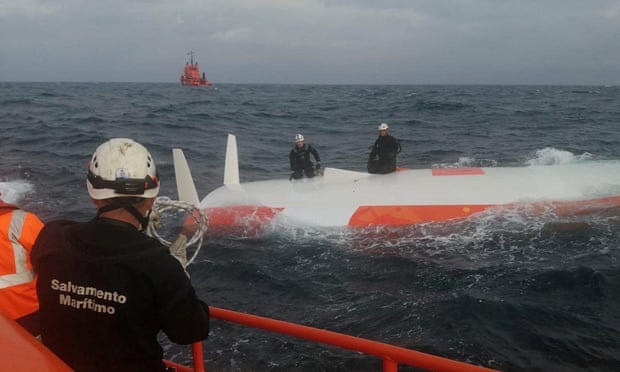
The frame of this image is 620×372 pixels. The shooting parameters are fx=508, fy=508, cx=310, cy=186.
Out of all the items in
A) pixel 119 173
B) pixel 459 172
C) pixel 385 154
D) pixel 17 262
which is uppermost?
pixel 119 173

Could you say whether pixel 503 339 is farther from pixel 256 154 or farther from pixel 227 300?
pixel 256 154

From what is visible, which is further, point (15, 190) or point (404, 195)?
point (15, 190)

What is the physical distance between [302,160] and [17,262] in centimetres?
1068

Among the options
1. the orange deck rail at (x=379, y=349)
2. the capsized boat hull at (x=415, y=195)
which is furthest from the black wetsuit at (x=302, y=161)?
the orange deck rail at (x=379, y=349)

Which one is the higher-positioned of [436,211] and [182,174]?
[182,174]

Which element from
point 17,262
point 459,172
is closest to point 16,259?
point 17,262

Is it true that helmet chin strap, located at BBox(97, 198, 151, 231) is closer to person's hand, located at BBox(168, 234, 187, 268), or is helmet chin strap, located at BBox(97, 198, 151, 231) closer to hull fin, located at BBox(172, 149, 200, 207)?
person's hand, located at BBox(168, 234, 187, 268)

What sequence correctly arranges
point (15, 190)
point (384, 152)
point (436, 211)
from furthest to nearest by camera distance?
point (15, 190), point (384, 152), point (436, 211)

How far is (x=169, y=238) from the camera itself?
11.8 metres

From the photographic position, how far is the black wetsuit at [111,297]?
216 centimetres

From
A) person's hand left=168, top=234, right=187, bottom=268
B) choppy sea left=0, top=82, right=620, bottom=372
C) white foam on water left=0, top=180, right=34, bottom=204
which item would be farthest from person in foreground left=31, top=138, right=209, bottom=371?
white foam on water left=0, top=180, right=34, bottom=204

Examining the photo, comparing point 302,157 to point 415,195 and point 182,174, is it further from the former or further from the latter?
point 182,174

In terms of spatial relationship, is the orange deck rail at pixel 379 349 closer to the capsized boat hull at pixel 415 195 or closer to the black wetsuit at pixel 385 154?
the capsized boat hull at pixel 415 195

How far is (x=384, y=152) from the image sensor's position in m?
13.1
